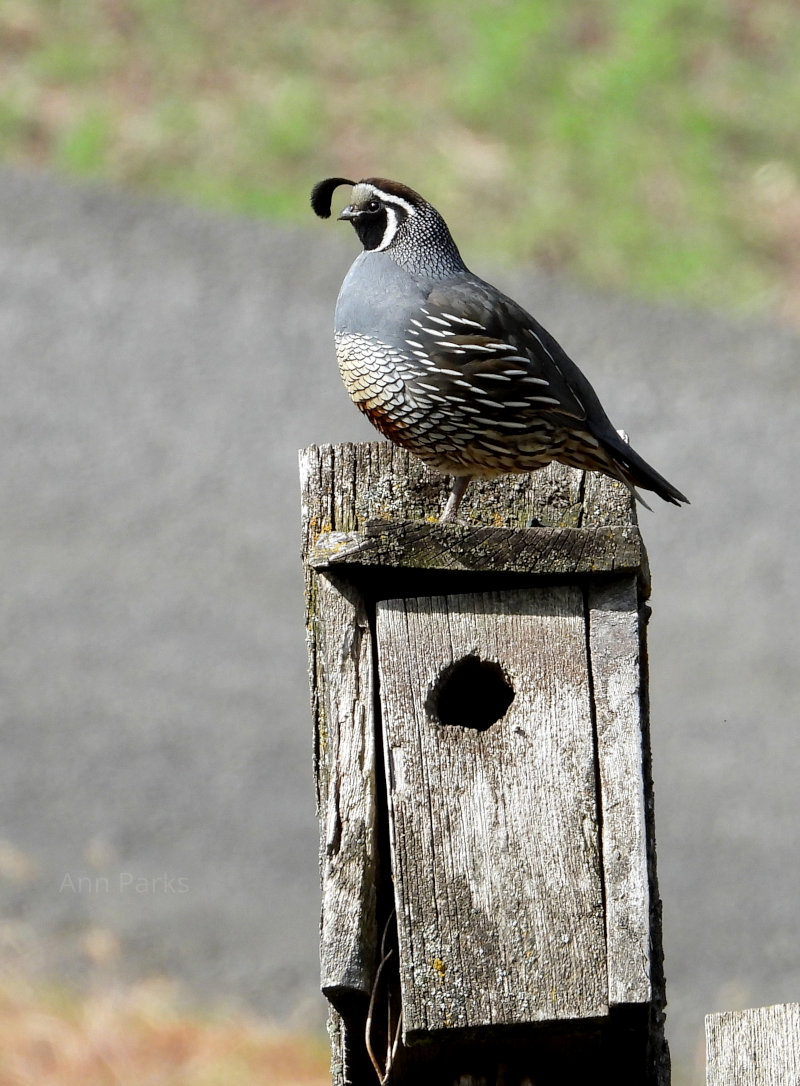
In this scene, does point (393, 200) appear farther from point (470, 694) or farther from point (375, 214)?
point (470, 694)

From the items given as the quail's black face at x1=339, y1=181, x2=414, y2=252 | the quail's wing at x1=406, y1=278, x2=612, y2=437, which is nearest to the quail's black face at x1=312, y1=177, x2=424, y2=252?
the quail's black face at x1=339, y1=181, x2=414, y2=252

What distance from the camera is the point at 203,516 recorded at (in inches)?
408

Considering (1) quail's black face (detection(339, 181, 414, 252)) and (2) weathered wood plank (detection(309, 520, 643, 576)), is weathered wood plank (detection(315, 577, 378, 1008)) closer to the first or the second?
(2) weathered wood plank (detection(309, 520, 643, 576))

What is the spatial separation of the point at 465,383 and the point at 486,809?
1287mm

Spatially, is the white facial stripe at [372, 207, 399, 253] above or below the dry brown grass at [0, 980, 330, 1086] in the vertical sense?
above

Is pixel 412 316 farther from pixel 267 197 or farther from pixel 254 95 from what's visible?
pixel 254 95

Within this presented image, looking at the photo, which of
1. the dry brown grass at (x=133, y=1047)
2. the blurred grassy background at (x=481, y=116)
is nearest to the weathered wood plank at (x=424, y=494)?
the dry brown grass at (x=133, y=1047)

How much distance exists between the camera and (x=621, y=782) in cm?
337

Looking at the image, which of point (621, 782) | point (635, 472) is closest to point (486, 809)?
point (621, 782)

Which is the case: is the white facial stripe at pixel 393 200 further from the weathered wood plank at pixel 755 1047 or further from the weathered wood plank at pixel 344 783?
the weathered wood plank at pixel 755 1047

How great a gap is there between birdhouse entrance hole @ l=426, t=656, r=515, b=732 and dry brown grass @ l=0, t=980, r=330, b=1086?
8.47 ft

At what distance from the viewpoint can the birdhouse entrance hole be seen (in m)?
3.56

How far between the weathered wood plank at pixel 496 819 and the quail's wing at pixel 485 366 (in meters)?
0.77

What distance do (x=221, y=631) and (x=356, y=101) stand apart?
628cm
